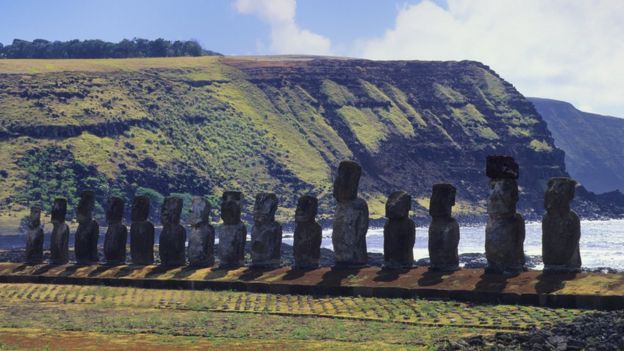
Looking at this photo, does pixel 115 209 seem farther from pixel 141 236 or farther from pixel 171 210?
pixel 171 210

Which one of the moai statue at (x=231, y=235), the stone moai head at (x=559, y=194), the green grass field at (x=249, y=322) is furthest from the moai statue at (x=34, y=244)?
the stone moai head at (x=559, y=194)

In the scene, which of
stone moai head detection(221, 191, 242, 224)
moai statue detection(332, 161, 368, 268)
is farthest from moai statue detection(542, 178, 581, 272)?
stone moai head detection(221, 191, 242, 224)

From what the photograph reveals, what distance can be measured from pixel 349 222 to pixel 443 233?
262 cm

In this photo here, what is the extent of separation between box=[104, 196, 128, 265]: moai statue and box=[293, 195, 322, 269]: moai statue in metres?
5.91

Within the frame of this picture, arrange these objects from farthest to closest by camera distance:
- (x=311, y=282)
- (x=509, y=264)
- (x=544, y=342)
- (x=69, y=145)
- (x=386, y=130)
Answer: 1. (x=386, y=130)
2. (x=69, y=145)
3. (x=311, y=282)
4. (x=509, y=264)
5. (x=544, y=342)

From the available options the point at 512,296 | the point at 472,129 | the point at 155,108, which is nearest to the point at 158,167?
the point at 155,108

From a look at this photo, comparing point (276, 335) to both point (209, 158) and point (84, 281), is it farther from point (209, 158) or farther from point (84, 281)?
point (209, 158)

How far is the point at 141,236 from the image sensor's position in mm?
30500

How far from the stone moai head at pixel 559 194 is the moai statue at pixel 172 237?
1059 centimetres

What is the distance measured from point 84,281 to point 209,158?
394 feet

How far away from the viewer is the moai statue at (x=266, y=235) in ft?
91.6

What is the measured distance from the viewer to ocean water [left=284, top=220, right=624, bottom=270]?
3349 inches

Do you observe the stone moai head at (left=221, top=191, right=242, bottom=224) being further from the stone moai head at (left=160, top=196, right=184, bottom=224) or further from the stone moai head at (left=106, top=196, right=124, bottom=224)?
the stone moai head at (left=106, top=196, right=124, bottom=224)

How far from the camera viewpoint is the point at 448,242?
79.9 ft
